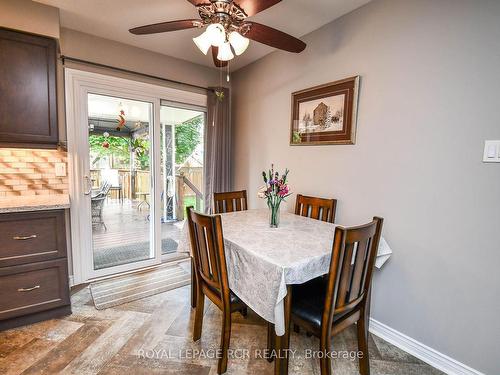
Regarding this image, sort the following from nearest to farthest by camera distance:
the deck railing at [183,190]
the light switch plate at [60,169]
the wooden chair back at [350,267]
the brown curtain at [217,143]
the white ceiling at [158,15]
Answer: the wooden chair back at [350,267] < the white ceiling at [158,15] < the light switch plate at [60,169] < the brown curtain at [217,143] < the deck railing at [183,190]

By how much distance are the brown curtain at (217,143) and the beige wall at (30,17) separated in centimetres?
163

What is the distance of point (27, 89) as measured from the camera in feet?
6.42

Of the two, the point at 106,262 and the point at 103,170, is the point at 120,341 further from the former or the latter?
the point at 103,170

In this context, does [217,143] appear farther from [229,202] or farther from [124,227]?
[124,227]

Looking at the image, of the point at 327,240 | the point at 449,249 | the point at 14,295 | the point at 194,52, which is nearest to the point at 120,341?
the point at 14,295

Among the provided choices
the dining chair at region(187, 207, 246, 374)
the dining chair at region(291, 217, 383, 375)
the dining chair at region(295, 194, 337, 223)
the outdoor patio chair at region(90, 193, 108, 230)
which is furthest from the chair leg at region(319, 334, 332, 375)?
the outdoor patio chair at region(90, 193, 108, 230)

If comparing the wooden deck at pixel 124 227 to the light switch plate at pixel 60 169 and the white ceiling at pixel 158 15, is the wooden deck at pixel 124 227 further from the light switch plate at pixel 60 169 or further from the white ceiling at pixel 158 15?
the white ceiling at pixel 158 15

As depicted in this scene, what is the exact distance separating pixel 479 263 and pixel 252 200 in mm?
2244

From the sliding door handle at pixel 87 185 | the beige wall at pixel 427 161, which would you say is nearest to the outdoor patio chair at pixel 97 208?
the sliding door handle at pixel 87 185

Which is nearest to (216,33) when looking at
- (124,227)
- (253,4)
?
(253,4)

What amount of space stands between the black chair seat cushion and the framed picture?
1.21 metres

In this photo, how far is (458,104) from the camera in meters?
1.50

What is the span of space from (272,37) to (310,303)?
1.69m

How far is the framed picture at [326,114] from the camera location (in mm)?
2064
